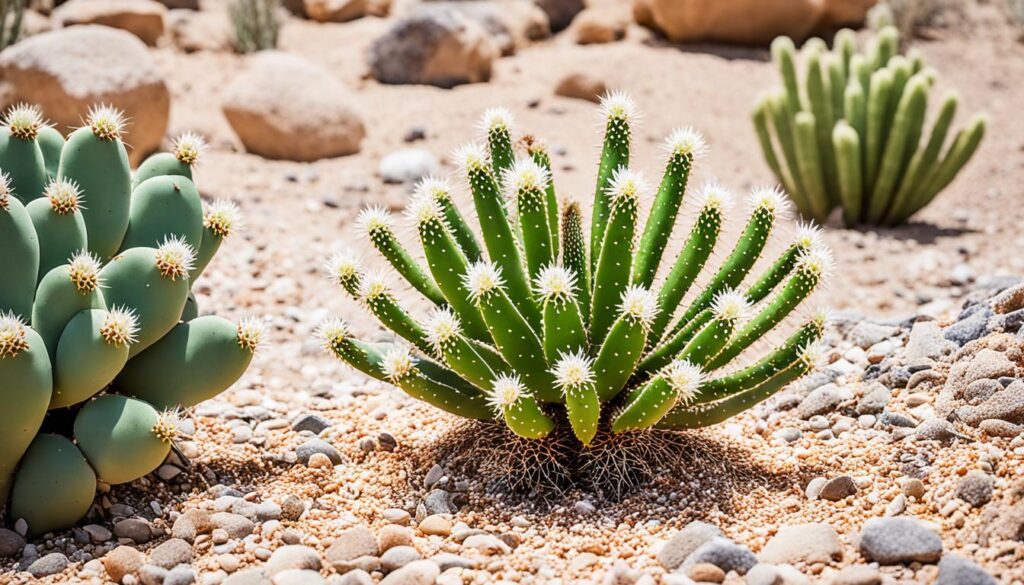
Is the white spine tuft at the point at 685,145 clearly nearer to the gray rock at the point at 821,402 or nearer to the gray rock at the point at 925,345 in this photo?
the gray rock at the point at 821,402

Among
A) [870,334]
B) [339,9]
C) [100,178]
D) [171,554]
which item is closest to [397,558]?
[171,554]

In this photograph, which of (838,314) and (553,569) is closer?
(553,569)

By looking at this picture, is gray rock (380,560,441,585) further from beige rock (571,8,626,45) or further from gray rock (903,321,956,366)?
beige rock (571,8,626,45)

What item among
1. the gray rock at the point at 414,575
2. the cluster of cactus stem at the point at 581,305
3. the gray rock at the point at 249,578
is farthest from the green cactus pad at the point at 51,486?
the gray rock at the point at 414,575

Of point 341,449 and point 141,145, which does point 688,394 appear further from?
point 141,145

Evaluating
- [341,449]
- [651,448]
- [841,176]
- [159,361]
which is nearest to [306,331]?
[341,449]

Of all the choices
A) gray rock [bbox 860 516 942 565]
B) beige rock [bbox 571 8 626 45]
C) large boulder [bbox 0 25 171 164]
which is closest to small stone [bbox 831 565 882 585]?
gray rock [bbox 860 516 942 565]
